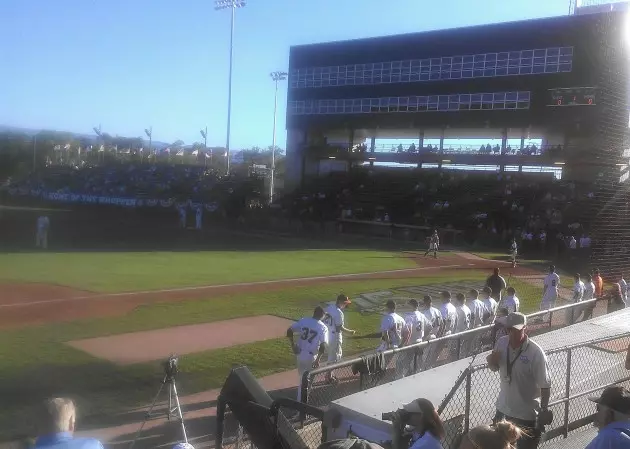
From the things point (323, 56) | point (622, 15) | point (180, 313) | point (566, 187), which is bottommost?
point (180, 313)

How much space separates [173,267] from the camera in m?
26.8

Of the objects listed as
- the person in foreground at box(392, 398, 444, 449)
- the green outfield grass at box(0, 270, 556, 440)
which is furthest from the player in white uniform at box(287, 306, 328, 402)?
the person in foreground at box(392, 398, 444, 449)

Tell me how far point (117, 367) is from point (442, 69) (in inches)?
1749

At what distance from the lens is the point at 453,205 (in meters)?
49.2

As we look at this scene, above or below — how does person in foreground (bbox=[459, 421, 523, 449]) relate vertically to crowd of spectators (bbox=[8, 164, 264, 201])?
below

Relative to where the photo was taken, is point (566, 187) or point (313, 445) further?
point (566, 187)

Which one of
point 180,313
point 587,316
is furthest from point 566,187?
point 180,313

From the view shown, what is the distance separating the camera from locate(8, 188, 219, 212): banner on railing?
5482 centimetres

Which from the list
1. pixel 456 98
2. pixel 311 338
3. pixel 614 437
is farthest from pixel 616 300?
pixel 456 98

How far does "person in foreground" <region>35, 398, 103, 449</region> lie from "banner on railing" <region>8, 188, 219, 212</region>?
161 ft

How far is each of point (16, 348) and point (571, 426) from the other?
10.5m

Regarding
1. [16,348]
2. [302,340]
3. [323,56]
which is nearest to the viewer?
[302,340]

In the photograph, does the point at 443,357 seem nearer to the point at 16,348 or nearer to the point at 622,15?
the point at 16,348

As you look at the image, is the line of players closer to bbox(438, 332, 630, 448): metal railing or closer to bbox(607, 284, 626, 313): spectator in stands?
bbox(438, 332, 630, 448): metal railing
